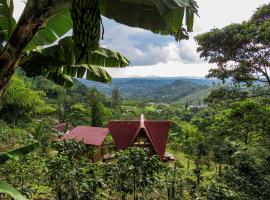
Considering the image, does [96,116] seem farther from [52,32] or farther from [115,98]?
[52,32]

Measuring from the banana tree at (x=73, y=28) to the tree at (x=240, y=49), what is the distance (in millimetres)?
5337

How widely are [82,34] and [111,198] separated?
6.80m

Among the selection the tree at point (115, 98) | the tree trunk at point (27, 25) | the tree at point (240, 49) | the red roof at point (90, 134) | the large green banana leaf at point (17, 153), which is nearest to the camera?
the tree trunk at point (27, 25)

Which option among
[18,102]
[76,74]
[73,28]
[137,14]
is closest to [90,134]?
[18,102]

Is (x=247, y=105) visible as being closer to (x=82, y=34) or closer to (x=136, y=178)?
(x=136, y=178)

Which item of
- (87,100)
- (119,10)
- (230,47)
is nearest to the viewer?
(119,10)

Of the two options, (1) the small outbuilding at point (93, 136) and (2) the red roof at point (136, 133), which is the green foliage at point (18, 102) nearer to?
(1) the small outbuilding at point (93, 136)

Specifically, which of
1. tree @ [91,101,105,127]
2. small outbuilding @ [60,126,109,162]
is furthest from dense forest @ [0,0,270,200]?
tree @ [91,101,105,127]

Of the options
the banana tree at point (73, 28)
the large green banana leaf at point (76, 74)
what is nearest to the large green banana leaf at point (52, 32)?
the banana tree at point (73, 28)

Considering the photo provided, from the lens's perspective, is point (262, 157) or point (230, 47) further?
point (230, 47)

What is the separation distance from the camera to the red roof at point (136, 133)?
55.5 feet

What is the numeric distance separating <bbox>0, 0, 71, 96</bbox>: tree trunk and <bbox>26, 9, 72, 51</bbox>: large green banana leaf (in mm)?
1213

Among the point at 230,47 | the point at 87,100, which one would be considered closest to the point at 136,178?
the point at 230,47

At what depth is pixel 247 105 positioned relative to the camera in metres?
9.22
